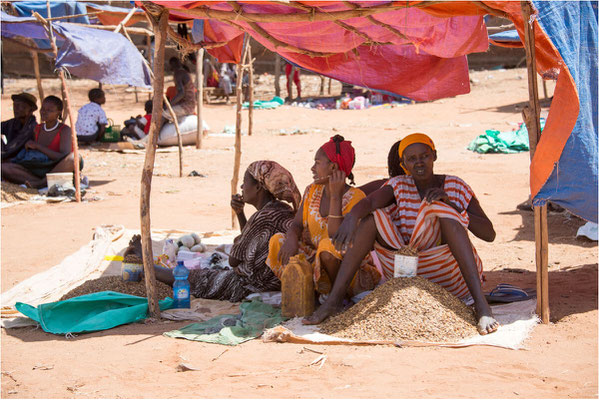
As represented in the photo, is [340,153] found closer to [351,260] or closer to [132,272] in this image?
[351,260]

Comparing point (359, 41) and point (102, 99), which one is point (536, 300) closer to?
point (359, 41)

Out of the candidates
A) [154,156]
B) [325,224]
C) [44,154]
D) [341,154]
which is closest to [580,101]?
[341,154]

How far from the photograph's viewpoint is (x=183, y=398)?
3193 mm

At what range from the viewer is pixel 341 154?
14.9 ft

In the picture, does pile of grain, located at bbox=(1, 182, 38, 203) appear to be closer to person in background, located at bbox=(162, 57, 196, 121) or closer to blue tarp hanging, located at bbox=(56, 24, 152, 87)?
blue tarp hanging, located at bbox=(56, 24, 152, 87)

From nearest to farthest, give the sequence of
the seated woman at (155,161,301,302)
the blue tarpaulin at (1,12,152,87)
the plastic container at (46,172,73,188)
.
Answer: the seated woman at (155,161,301,302) → the blue tarpaulin at (1,12,152,87) → the plastic container at (46,172,73,188)

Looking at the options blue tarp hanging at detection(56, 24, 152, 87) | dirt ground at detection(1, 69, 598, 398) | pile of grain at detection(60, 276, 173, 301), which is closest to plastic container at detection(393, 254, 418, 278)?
dirt ground at detection(1, 69, 598, 398)

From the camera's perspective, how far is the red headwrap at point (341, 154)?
14.9 feet

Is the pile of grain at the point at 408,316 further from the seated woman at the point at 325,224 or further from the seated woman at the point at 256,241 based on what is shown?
the seated woman at the point at 256,241

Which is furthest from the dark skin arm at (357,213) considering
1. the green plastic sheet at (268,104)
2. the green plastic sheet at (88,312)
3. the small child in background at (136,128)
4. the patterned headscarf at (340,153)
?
the green plastic sheet at (268,104)

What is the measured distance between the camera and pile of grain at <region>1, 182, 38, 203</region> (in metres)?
9.05

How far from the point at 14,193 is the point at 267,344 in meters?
6.48

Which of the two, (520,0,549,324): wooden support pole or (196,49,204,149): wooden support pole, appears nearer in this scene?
(520,0,549,324): wooden support pole

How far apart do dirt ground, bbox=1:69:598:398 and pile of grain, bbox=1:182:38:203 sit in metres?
0.35
